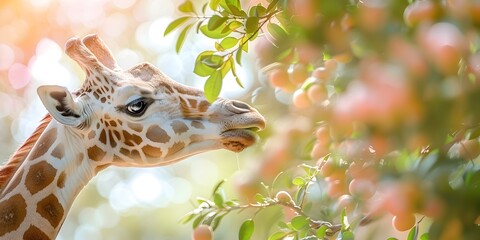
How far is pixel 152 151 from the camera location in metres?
1.52

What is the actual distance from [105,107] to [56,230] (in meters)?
0.24

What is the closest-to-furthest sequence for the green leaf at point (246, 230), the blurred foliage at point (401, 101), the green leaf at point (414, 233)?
1. the blurred foliage at point (401, 101)
2. the green leaf at point (414, 233)
3. the green leaf at point (246, 230)

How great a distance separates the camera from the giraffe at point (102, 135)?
4.78 feet

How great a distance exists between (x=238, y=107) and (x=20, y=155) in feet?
1.40

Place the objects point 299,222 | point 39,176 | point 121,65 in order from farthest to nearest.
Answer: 1. point 121,65
2. point 39,176
3. point 299,222

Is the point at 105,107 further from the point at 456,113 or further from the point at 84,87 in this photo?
the point at 456,113

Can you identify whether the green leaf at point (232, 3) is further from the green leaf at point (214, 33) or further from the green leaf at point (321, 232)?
the green leaf at point (321, 232)

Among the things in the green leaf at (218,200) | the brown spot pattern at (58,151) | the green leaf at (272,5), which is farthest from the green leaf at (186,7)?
the brown spot pattern at (58,151)

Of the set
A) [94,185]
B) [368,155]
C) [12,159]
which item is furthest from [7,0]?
[368,155]

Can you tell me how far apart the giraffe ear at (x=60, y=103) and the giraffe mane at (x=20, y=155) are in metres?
0.14

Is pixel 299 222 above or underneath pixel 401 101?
underneath

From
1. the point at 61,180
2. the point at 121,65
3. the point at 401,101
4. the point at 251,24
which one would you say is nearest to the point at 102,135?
the point at 61,180

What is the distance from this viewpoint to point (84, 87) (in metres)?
1.57

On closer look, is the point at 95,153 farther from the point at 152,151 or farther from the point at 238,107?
the point at 238,107
